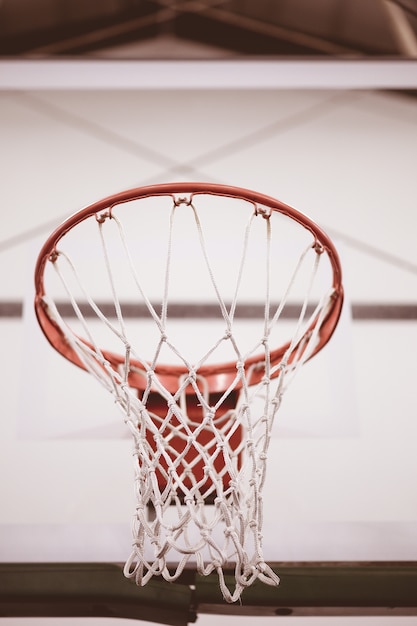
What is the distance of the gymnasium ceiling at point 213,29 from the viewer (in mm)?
2854

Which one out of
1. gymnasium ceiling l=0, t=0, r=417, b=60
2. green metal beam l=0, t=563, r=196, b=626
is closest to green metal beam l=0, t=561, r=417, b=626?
green metal beam l=0, t=563, r=196, b=626

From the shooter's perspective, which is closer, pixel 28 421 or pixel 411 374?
pixel 28 421

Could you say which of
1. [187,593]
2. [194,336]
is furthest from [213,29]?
[187,593]

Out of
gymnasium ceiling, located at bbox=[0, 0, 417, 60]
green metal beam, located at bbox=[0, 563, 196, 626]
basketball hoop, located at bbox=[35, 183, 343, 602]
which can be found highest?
gymnasium ceiling, located at bbox=[0, 0, 417, 60]

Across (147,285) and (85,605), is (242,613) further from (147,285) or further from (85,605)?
(147,285)

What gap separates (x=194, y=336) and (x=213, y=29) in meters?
1.74

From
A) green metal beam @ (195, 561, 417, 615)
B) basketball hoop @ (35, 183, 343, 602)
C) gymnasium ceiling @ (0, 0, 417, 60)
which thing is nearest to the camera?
basketball hoop @ (35, 183, 343, 602)

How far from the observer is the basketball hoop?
136 centimetres

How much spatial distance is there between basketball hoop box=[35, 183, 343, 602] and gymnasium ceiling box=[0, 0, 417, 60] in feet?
3.39

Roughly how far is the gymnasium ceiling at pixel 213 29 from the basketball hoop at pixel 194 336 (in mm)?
1033

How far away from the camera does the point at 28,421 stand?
190 cm

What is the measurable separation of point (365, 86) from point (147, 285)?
144cm

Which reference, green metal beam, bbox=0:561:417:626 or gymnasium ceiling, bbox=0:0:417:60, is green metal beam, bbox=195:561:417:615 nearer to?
green metal beam, bbox=0:561:417:626

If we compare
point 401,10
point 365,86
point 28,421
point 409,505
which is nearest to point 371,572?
point 409,505
